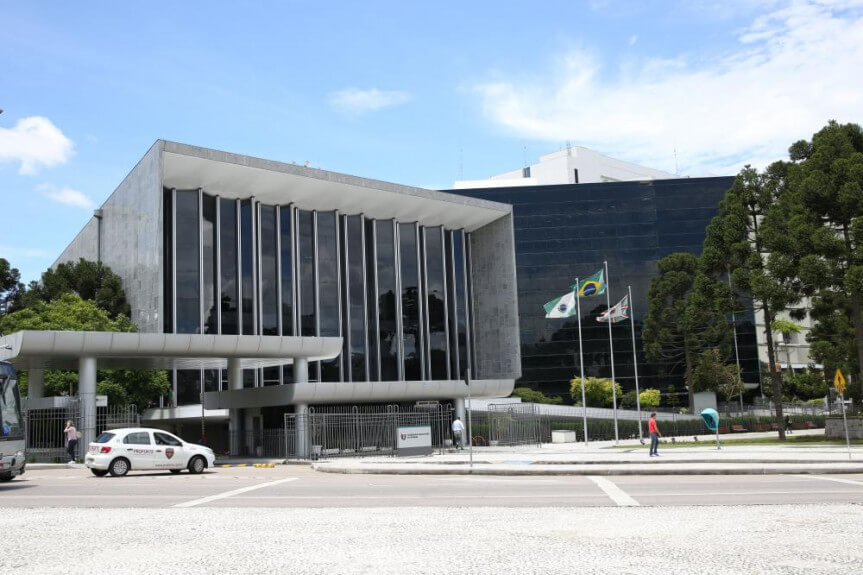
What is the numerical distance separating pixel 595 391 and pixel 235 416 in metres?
34.1

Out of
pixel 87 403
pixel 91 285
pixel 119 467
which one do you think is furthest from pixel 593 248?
pixel 119 467

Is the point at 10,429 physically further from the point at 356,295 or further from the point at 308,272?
the point at 356,295

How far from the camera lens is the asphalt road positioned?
47.8 ft

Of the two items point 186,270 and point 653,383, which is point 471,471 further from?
point 653,383

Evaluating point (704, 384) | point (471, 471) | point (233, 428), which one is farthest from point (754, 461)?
point (704, 384)

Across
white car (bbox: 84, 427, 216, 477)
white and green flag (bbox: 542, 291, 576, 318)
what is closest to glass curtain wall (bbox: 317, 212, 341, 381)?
white and green flag (bbox: 542, 291, 576, 318)

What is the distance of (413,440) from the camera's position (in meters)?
35.2

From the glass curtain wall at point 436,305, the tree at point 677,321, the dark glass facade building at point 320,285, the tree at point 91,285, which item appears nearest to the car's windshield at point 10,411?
the dark glass facade building at point 320,285

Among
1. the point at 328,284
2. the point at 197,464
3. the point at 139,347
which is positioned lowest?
the point at 197,464

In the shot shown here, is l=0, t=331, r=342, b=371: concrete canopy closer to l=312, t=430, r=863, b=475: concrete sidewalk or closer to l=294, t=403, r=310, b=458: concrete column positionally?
l=294, t=403, r=310, b=458: concrete column

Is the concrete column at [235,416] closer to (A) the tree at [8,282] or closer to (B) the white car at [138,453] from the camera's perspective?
(B) the white car at [138,453]

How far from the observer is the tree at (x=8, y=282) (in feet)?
205

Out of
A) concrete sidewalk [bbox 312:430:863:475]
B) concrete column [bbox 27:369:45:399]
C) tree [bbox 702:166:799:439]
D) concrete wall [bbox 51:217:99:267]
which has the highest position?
concrete wall [bbox 51:217:99:267]

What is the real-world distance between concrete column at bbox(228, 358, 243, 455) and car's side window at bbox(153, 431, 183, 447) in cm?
1472
